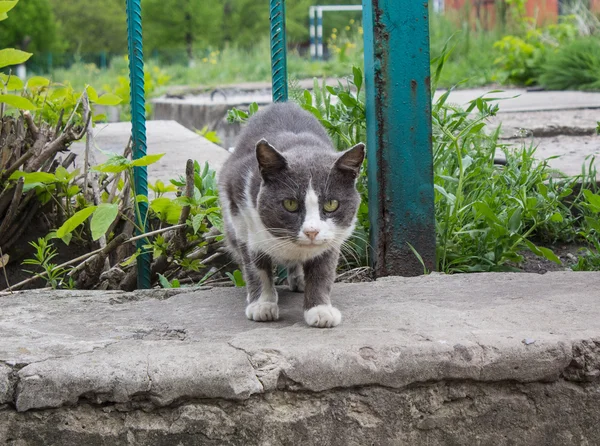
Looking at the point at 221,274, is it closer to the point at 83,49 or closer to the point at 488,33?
the point at 488,33

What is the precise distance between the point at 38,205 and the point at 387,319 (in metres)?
1.67

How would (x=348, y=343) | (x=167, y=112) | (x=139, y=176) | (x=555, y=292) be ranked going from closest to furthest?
(x=348, y=343) → (x=555, y=292) → (x=139, y=176) → (x=167, y=112)

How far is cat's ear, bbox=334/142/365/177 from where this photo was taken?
7.98 ft

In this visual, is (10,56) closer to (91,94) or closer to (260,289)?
(91,94)

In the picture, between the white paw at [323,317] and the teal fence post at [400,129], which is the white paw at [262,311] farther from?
the teal fence post at [400,129]

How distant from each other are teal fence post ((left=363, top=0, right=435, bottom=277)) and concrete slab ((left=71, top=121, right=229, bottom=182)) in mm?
1373

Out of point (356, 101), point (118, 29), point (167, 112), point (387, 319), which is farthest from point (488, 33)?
point (118, 29)

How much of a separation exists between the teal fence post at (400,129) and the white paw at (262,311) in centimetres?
67

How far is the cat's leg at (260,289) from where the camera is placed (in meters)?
2.39

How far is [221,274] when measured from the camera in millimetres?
3385

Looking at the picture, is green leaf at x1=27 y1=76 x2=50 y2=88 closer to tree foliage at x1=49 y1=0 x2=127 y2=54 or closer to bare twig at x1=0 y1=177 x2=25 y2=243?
bare twig at x1=0 y1=177 x2=25 y2=243

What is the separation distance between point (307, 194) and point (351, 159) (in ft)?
0.62

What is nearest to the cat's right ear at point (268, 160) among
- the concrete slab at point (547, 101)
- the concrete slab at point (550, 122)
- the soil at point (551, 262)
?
the soil at point (551, 262)

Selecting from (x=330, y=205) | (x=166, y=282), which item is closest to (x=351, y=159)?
(x=330, y=205)
